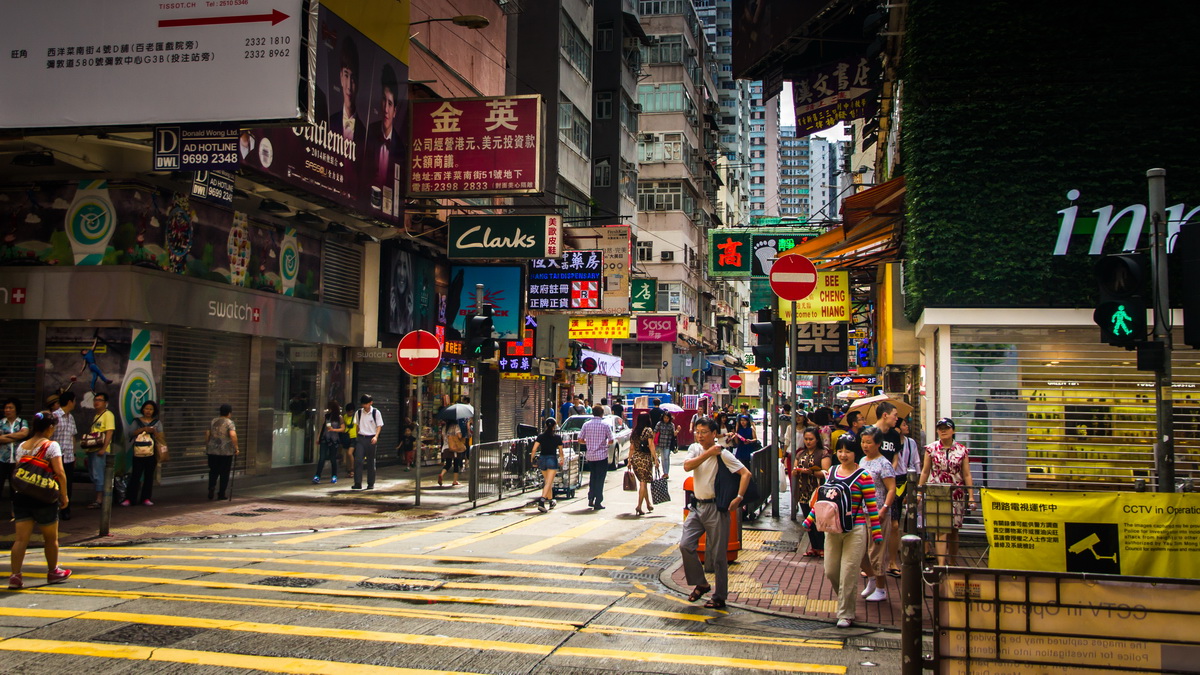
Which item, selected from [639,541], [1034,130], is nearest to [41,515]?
[639,541]

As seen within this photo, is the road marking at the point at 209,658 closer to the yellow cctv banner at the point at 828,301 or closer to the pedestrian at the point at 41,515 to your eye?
the pedestrian at the point at 41,515

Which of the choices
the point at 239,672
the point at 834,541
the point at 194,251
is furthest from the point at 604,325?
the point at 239,672

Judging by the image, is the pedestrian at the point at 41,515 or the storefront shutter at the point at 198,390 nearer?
the pedestrian at the point at 41,515

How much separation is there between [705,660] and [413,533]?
24.7 ft

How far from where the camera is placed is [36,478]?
8914 mm

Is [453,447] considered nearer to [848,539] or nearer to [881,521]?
[881,521]

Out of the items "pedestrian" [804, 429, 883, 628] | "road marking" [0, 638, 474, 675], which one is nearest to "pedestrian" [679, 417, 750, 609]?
"pedestrian" [804, 429, 883, 628]

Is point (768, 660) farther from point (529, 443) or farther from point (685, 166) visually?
point (685, 166)

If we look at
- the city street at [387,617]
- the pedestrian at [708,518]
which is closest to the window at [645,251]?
the city street at [387,617]

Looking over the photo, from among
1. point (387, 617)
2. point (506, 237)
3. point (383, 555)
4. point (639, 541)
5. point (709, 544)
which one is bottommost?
point (639, 541)

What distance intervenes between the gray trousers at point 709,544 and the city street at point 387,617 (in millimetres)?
329

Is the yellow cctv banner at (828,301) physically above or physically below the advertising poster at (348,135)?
below

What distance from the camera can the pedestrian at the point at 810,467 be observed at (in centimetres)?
1262

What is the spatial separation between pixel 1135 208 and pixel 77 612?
13106 millimetres
